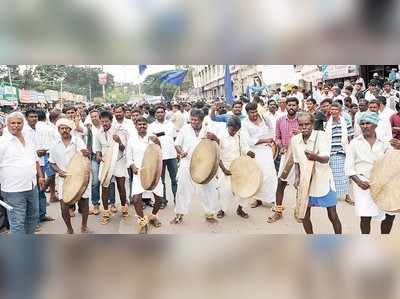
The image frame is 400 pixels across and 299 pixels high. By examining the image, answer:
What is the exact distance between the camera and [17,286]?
0.92 m

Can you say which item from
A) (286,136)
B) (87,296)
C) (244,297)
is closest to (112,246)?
(87,296)

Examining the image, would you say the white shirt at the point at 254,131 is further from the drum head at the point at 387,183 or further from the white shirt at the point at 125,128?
the drum head at the point at 387,183

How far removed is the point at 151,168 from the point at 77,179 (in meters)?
0.94

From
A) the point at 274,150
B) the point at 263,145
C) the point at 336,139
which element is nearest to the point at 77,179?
the point at 263,145

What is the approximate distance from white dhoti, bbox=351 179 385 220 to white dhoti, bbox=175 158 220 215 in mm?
1639

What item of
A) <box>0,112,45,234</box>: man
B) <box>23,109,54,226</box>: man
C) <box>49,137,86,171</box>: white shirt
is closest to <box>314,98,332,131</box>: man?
<box>49,137,86,171</box>: white shirt

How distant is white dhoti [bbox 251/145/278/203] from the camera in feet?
15.1

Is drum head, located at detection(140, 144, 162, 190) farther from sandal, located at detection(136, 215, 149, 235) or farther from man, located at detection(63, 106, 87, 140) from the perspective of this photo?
man, located at detection(63, 106, 87, 140)

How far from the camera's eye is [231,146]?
4242 millimetres

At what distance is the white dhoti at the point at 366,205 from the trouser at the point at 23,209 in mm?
2004

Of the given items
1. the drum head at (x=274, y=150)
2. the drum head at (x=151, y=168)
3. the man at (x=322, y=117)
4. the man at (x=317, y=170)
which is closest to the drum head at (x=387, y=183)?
the man at (x=317, y=170)

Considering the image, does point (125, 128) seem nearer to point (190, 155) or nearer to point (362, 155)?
point (190, 155)

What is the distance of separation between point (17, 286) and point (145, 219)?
2.93 meters

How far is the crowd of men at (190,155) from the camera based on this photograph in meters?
2.92
